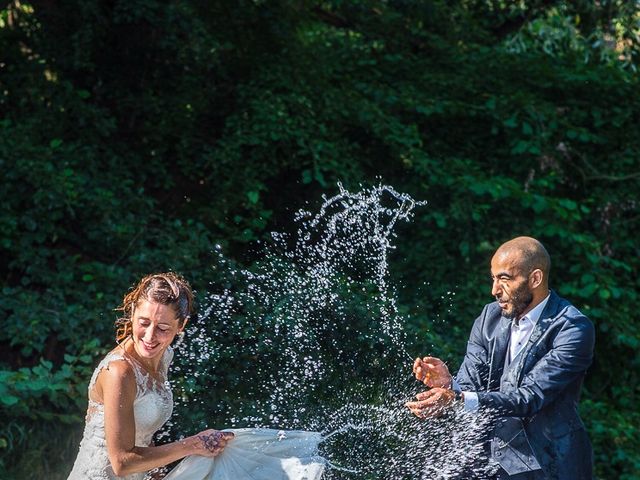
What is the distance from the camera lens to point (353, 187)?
910 centimetres

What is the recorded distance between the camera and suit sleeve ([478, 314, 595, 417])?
14.0 ft

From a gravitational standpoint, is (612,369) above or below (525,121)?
below

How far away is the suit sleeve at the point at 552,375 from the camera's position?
427cm

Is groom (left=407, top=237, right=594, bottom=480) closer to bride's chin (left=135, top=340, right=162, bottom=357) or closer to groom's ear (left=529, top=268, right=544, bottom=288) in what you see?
groom's ear (left=529, top=268, right=544, bottom=288)

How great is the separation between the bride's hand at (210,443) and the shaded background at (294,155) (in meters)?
2.81

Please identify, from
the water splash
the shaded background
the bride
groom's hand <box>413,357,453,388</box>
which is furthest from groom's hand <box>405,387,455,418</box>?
the shaded background

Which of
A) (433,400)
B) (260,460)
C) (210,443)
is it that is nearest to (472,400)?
(433,400)

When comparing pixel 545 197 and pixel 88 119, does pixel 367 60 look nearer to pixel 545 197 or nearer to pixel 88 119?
pixel 545 197

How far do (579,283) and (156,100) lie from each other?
14.1 ft

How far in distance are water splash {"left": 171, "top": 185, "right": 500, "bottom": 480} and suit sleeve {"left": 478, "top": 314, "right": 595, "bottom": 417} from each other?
1627 millimetres

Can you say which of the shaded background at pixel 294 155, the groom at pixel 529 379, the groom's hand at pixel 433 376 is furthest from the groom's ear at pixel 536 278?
the shaded background at pixel 294 155

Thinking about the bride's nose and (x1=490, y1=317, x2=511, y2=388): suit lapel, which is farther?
(x1=490, y1=317, x2=511, y2=388): suit lapel

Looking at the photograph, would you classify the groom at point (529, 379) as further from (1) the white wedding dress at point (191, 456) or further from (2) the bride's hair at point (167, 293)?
(2) the bride's hair at point (167, 293)

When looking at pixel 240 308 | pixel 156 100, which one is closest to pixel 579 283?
pixel 240 308
